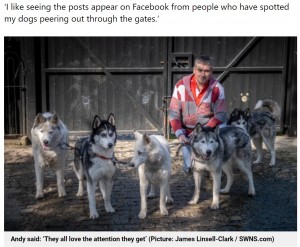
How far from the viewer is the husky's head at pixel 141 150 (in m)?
2.79

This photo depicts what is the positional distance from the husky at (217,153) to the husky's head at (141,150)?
1.44ft

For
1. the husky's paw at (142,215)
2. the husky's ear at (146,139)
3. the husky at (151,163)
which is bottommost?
the husky's paw at (142,215)

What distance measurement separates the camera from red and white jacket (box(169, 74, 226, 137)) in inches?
130

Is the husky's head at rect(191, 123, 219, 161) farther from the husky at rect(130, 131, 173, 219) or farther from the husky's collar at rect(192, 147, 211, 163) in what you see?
the husky at rect(130, 131, 173, 219)

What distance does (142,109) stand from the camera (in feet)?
18.9

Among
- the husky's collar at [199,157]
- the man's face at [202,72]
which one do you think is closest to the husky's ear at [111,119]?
the husky's collar at [199,157]

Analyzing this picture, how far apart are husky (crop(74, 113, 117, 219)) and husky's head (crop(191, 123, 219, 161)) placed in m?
0.65

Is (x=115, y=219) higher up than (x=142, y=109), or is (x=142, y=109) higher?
(x=142, y=109)

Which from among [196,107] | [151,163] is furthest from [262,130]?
[151,163]

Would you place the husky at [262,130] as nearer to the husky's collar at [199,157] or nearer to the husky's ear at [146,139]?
the husky's collar at [199,157]
